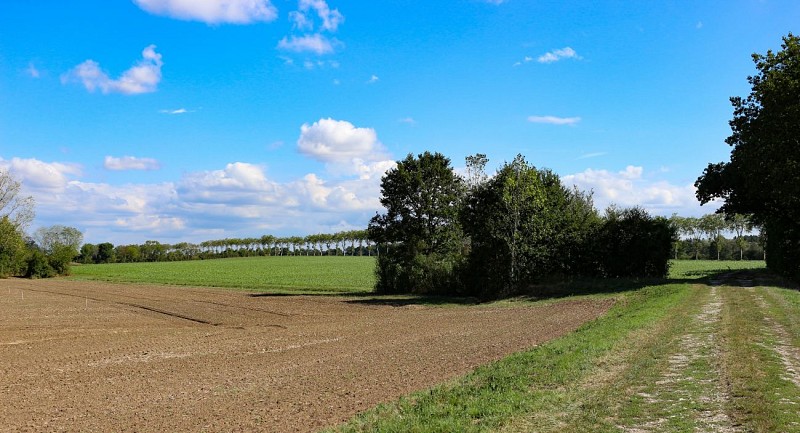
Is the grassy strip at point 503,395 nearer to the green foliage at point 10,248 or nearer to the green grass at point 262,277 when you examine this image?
the green grass at point 262,277

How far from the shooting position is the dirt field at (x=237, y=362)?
9.22 meters

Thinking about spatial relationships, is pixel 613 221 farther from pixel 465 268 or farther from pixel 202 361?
pixel 202 361

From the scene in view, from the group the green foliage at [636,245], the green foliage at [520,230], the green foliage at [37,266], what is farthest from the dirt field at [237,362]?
the green foliage at [37,266]

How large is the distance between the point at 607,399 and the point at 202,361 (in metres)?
10.8

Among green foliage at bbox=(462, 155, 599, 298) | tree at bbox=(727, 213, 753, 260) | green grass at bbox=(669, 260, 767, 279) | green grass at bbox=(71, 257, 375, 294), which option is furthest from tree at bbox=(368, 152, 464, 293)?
tree at bbox=(727, 213, 753, 260)

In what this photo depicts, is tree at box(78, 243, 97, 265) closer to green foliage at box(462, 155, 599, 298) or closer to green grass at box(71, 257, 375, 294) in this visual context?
green grass at box(71, 257, 375, 294)

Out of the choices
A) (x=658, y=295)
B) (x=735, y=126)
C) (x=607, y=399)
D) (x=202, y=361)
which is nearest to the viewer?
(x=607, y=399)

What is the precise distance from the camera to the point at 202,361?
47.3 ft

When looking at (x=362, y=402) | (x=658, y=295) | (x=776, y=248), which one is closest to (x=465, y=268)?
(x=658, y=295)

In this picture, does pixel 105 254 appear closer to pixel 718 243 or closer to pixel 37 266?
pixel 37 266

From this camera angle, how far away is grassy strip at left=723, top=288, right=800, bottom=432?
704cm

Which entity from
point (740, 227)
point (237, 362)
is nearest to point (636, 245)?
point (237, 362)

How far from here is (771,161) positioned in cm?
2875

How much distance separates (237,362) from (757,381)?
11.9 meters
